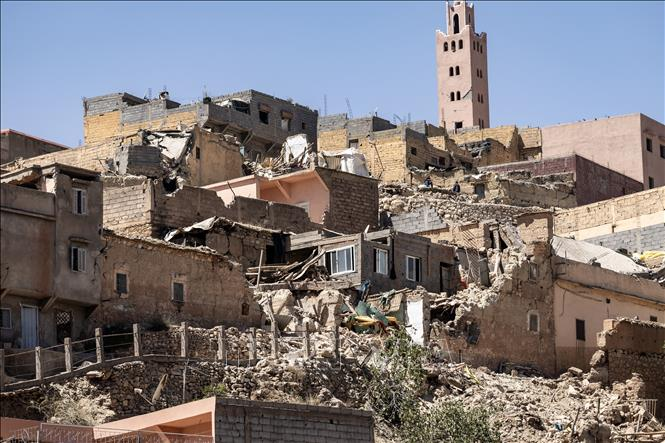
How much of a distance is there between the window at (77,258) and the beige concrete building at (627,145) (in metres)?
36.0

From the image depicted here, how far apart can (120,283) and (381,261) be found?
8.52 meters

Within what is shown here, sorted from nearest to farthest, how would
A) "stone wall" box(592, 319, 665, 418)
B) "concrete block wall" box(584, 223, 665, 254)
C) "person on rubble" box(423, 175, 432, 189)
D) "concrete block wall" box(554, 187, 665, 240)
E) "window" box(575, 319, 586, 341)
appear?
1. "stone wall" box(592, 319, 665, 418)
2. "window" box(575, 319, 586, 341)
3. "concrete block wall" box(584, 223, 665, 254)
4. "concrete block wall" box(554, 187, 665, 240)
5. "person on rubble" box(423, 175, 432, 189)

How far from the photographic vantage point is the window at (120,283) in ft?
97.6

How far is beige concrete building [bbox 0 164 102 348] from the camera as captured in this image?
27.7 metres

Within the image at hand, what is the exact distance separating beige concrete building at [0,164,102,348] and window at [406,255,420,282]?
9.58 m

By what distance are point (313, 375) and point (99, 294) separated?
3.88 m

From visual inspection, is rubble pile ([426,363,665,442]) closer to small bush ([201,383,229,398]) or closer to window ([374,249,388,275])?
window ([374,249,388,275])

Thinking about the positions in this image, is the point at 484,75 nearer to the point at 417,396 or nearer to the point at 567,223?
A: the point at 567,223

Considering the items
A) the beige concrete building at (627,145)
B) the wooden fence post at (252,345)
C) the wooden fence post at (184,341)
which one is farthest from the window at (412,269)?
the beige concrete building at (627,145)

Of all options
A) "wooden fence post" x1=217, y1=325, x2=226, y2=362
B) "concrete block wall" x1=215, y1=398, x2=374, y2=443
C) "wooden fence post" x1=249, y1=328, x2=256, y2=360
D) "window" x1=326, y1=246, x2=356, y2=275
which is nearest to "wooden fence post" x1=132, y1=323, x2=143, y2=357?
"wooden fence post" x1=217, y1=325, x2=226, y2=362

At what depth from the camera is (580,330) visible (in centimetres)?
3797

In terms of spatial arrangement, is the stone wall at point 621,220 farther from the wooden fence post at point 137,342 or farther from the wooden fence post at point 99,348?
the wooden fence post at point 99,348

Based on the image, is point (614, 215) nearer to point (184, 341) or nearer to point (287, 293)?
point (287, 293)

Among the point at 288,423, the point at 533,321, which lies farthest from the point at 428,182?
the point at 288,423
